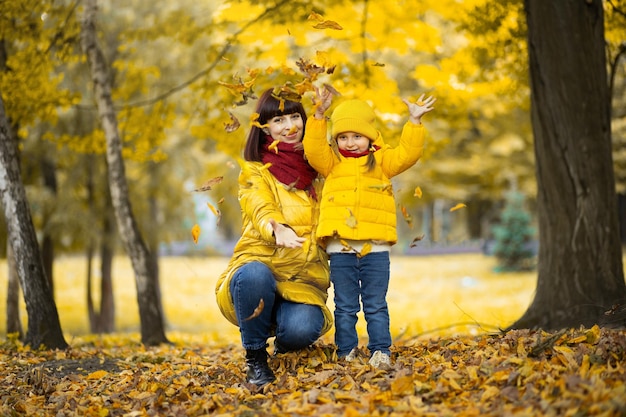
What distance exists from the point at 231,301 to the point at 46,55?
14.5 ft

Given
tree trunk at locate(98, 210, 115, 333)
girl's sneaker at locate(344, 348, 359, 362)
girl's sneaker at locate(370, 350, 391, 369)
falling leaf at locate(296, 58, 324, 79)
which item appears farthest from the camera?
tree trunk at locate(98, 210, 115, 333)

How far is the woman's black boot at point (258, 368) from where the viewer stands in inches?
149

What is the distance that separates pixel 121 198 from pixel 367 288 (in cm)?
387

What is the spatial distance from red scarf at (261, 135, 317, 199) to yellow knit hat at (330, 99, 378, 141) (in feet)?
1.06

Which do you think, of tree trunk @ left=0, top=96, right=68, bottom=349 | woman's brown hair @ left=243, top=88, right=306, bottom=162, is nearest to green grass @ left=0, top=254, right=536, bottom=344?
tree trunk @ left=0, top=96, right=68, bottom=349

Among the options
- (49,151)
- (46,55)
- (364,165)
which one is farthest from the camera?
(49,151)

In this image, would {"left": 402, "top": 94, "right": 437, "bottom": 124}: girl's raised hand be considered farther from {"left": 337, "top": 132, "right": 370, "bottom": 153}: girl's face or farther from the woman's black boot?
the woman's black boot

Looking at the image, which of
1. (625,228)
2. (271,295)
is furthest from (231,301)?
(625,228)

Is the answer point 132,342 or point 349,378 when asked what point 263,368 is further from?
point 132,342

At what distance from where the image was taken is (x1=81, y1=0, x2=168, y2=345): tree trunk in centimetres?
695

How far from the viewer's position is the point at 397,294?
1753 centimetres

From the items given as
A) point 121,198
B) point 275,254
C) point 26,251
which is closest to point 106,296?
point 121,198

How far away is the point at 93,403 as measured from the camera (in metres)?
3.73

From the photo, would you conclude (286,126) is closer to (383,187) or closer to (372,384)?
(383,187)
